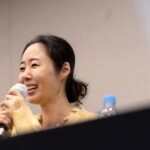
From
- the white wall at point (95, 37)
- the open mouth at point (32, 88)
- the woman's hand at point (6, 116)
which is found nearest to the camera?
the woman's hand at point (6, 116)

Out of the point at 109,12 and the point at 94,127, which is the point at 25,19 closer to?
the point at 109,12

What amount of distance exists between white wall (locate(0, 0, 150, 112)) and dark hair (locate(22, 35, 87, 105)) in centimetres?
56

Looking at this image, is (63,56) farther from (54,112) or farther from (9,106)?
(9,106)

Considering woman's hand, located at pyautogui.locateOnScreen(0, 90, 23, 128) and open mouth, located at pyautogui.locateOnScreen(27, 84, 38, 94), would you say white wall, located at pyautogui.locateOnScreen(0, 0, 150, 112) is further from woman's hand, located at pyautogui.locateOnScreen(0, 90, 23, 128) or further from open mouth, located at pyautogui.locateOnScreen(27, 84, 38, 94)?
woman's hand, located at pyautogui.locateOnScreen(0, 90, 23, 128)

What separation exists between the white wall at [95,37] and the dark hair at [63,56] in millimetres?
557

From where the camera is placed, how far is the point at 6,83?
107 inches

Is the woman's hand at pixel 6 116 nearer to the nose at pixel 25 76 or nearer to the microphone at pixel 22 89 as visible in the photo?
the microphone at pixel 22 89

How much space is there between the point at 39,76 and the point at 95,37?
3.14 feet

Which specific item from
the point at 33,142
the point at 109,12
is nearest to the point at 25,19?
the point at 109,12

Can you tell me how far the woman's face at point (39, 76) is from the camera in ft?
5.11

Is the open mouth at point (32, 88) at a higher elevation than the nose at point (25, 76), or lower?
lower

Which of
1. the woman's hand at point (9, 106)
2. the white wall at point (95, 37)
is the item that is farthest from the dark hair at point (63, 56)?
the white wall at point (95, 37)

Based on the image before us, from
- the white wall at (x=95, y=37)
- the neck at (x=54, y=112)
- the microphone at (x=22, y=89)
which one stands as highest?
the white wall at (x=95, y=37)

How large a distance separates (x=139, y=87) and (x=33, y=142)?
186 cm
